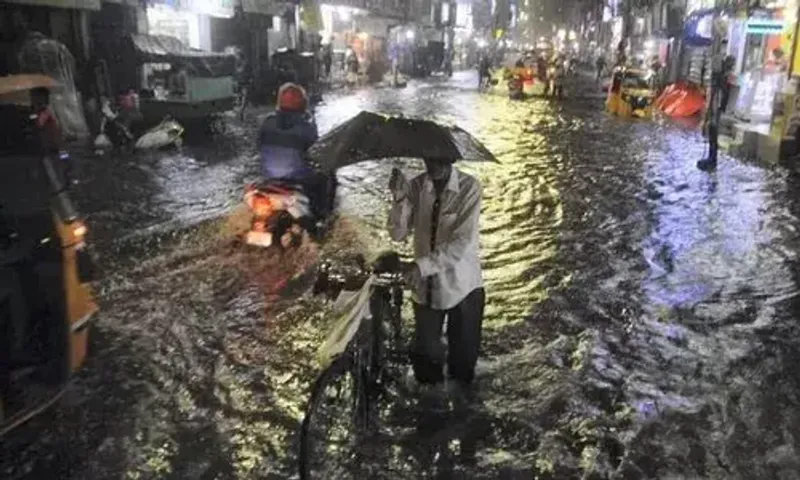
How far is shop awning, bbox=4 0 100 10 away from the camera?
16.1 metres

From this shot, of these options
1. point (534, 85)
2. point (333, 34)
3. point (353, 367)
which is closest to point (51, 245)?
point (353, 367)

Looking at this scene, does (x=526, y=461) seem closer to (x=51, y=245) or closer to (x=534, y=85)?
(x=51, y=245)

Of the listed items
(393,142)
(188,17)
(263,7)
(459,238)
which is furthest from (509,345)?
(263,7)

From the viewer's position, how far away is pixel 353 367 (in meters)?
4.75

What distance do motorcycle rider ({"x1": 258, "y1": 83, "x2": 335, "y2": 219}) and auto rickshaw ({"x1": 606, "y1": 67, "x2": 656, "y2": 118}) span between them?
20.4m

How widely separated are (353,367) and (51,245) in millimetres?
2028

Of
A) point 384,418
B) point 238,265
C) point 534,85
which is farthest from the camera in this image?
point 534,85

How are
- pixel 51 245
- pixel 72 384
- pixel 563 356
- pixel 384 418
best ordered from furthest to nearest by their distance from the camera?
pixel 563 356, pixel 72 384, pixel 384 418, pixel 51 245

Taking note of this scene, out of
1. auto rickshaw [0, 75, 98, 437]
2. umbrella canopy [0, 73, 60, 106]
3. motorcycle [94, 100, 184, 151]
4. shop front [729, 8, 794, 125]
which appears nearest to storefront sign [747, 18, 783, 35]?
shop front [729, 8, 794, 125]

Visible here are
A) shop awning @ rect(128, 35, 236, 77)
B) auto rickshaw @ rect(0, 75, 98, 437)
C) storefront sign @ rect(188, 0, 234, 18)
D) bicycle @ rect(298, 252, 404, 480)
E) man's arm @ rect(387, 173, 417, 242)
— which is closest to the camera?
auto rickshaw @ rect(0, 75, 98, 437)

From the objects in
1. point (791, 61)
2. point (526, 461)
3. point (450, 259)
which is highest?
point (791, 61)

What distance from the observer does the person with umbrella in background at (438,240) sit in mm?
4828

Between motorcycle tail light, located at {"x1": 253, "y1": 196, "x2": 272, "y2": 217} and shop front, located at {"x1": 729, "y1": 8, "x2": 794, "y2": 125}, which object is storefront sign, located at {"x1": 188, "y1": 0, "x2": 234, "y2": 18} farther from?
motorcycle tail light, located at {"x1": 253, "y1": 196, "x2": 272, "y2": 217}

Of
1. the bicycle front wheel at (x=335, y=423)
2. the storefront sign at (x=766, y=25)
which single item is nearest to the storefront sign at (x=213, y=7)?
the storefront sign at (x=766, y=25)
